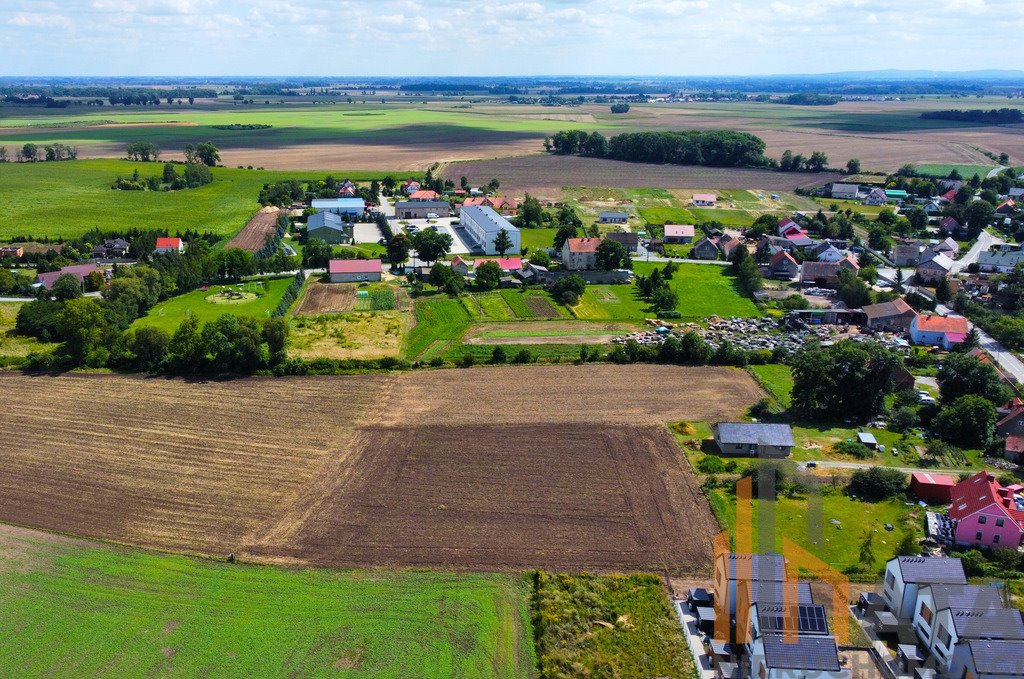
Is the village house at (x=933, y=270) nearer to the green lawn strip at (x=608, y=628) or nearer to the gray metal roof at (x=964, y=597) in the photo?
the gray metal roof at (x=964, y=597)

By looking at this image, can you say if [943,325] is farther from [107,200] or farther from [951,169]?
[107,200]

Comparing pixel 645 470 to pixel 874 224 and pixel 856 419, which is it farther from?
pixel 874 224

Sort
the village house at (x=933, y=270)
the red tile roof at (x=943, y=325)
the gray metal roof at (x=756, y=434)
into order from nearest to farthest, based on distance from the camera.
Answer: the gray metal roof at (x=756, y=434) → the red tile roof at (x=943, y=325) → the village house at (x=933, y=270)

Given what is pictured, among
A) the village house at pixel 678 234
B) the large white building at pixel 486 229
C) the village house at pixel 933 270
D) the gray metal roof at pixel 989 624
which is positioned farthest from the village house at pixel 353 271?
the gray metal roof at pixel 989 624

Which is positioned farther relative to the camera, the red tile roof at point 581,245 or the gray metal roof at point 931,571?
the red tile roof at point 581,245

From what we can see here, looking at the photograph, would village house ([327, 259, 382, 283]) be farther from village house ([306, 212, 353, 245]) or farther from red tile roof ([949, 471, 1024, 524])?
red tile roof ([949, 471, 1024, 524])

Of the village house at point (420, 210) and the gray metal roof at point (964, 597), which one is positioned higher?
the village house at point (420, 210)

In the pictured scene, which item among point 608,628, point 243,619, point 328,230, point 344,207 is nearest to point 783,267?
point 328,230

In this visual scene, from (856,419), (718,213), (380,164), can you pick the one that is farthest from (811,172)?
(856,419)
